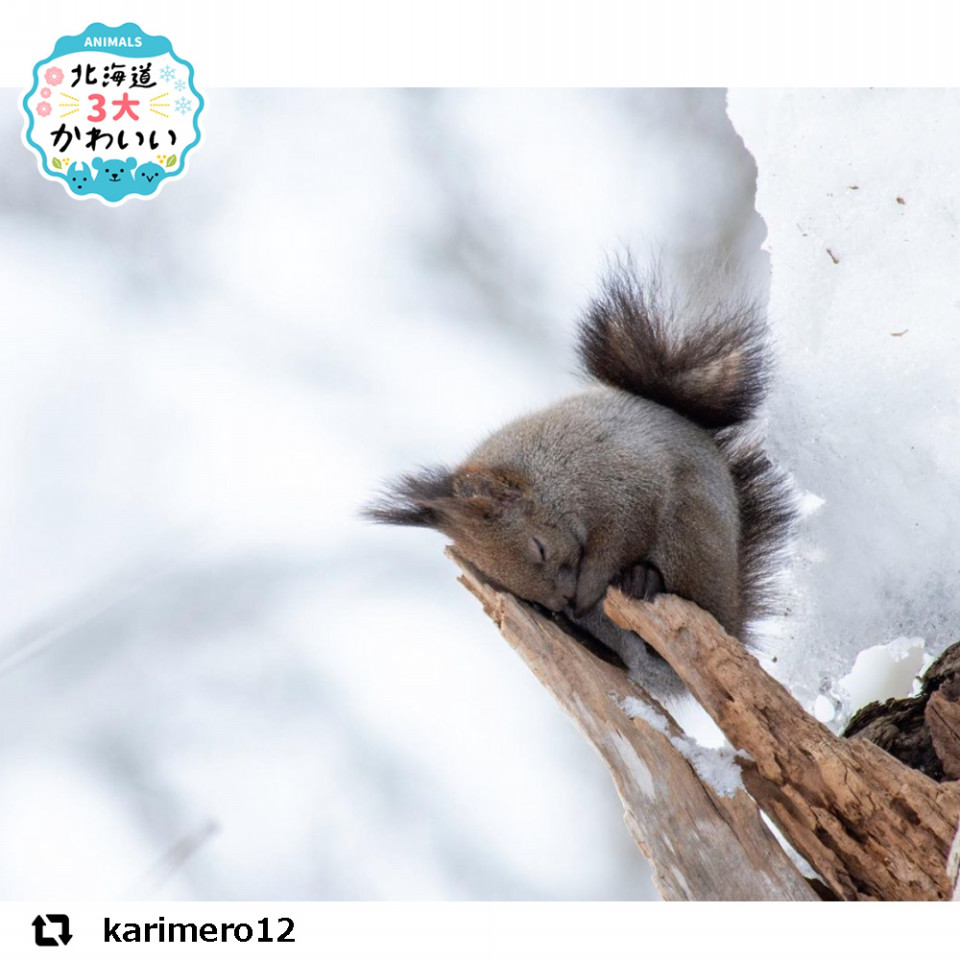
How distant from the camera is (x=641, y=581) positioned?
1986mm

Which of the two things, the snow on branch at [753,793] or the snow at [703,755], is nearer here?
the snow on branch at [753,793]

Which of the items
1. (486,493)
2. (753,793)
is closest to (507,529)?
(486,493)

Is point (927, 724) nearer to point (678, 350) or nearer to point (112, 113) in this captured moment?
point (678, 350)

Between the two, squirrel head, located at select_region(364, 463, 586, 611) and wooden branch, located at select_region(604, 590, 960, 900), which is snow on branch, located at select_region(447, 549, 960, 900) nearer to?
wooden branch, located at select_region(604, 590, 960, 900)

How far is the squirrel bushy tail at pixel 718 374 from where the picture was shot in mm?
2156

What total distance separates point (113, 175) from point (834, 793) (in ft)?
5.40

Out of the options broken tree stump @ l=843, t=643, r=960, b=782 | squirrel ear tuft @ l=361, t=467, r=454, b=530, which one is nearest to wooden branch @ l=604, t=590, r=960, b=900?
broken tree stump @ l=843, t=643, r=960, b=782

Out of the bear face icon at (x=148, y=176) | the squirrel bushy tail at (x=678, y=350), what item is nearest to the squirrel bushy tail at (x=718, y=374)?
the squirrel bushy tail at (x=678, y=350)

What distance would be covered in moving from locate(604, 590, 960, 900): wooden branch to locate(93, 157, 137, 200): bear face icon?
1.37 m

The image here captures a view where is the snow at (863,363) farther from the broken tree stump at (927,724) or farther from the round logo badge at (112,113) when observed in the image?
the round logo badge at (112,113)

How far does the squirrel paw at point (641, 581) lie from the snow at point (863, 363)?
14.9 inches

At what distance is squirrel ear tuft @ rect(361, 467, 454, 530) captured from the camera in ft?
6.73

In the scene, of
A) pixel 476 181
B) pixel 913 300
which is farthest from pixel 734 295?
pixel 476 181

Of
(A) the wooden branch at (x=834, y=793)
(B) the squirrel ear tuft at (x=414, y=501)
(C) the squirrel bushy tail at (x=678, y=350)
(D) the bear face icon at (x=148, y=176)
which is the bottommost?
(A) the wooden branch at (x=834, y=793)
